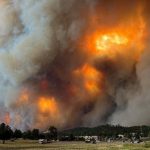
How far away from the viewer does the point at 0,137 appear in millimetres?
199250
